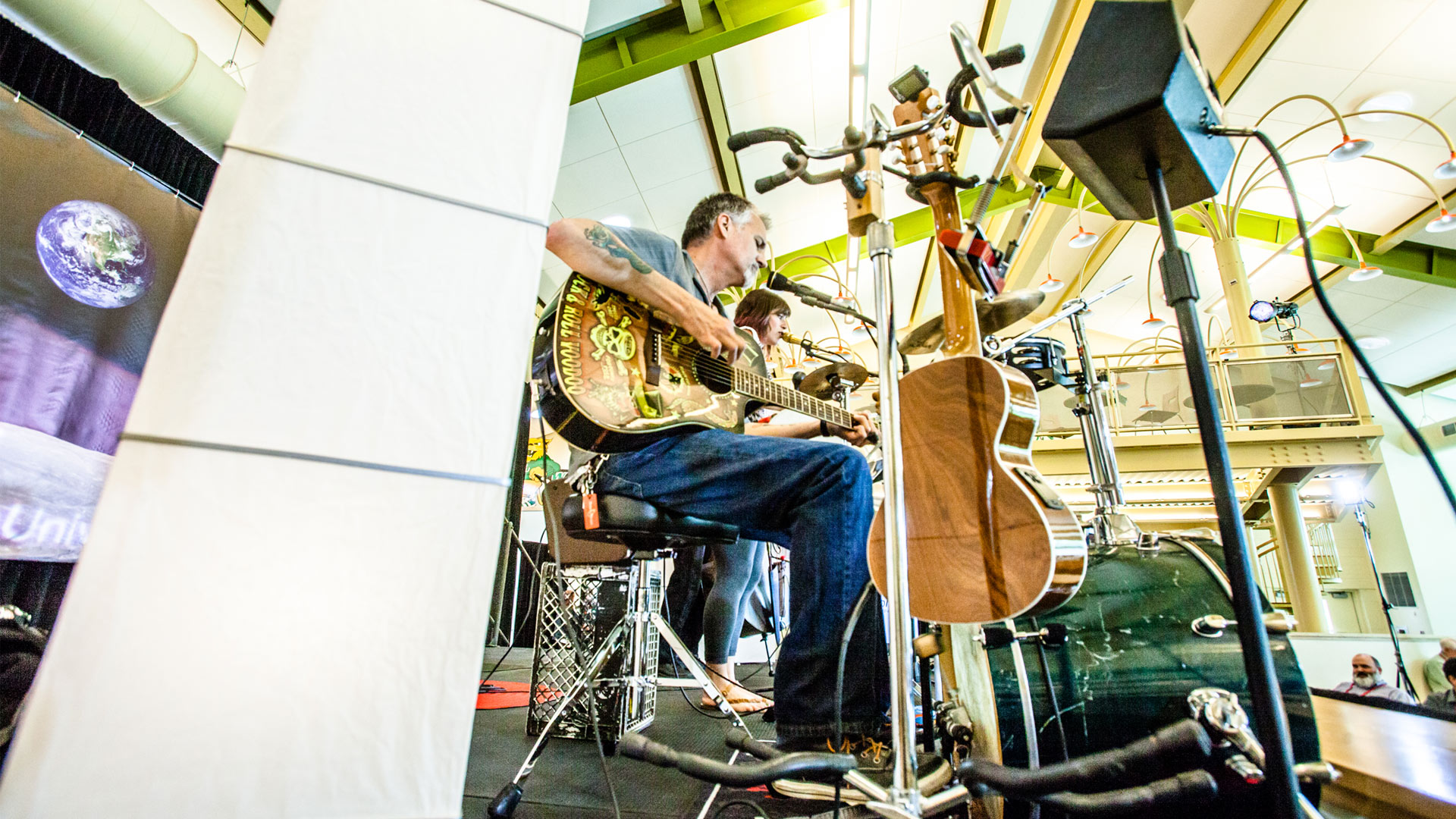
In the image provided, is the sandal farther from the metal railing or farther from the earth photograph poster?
the metal railing

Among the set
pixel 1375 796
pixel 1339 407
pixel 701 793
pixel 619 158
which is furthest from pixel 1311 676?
pixel 619 158

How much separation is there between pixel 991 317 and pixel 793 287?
75 cm

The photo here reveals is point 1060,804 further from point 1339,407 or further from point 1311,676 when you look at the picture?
point 1339,407

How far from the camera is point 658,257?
1.62 m

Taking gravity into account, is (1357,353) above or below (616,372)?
below

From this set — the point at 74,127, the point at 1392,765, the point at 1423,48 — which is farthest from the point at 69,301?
the point at 1423,48

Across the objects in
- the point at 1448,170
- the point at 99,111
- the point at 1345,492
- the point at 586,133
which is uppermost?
the point at 586,133

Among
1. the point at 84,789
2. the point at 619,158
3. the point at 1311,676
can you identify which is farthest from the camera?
the point at 619,158

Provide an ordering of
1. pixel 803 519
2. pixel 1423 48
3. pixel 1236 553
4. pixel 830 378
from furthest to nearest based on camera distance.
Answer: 1. pixel 1423 48
2. pixel 830 378
3. pixel 803 519
4. pixel 1236 553

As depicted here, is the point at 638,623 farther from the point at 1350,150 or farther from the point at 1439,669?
the point at 1350,150

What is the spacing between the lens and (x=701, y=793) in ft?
4.32

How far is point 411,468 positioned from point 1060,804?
0.88 meters

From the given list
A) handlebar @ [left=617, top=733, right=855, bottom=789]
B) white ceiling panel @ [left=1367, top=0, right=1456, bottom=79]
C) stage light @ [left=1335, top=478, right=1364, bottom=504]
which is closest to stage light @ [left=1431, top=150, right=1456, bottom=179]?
white ceiling panel @ [left=1367, top=0, right=1456, bottom=79]

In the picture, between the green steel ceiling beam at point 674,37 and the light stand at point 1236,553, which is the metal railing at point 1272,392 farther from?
the light stand at point 1236,553
